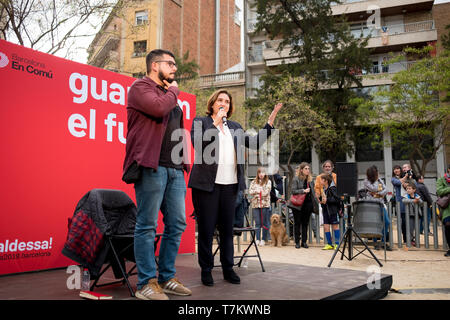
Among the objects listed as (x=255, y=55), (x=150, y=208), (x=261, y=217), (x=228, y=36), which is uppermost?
(x=228, y=36)

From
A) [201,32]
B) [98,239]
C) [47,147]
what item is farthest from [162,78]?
[201,32]

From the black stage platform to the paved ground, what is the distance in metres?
0.58

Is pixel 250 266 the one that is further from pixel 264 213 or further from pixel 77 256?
pixel 264 213

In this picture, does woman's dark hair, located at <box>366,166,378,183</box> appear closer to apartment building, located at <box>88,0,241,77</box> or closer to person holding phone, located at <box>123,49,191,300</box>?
person holding phone, located at <box>123,49,191,300</box>

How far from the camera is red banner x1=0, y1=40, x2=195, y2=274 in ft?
13.9

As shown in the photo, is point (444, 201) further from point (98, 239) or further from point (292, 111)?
Answer: point (292, 111)

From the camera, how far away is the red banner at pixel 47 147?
4.23 metres

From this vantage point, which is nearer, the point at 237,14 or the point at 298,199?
the point at 298,199

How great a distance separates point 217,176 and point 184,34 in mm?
29320

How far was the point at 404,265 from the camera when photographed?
6164 mm

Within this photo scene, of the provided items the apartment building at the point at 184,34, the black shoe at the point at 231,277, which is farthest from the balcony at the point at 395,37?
the black shoe at the point at 231,277

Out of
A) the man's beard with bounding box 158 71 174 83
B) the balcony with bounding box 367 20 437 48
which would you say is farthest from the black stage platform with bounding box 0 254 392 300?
the balcony with bounding box 367 20 437 48

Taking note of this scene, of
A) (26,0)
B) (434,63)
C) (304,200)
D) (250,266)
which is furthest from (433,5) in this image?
(250,266)

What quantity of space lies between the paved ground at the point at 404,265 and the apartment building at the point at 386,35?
1794 cm
